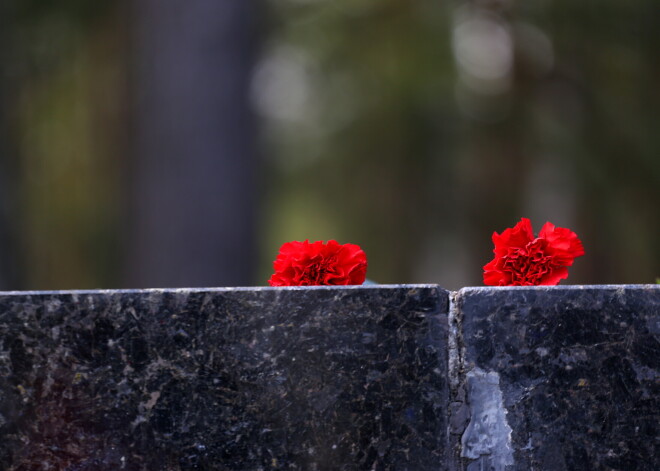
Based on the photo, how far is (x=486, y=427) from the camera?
1.95 meters

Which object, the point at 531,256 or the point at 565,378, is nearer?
the point at 565,378

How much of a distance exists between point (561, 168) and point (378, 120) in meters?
2.03

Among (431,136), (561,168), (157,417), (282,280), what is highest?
(431,136)

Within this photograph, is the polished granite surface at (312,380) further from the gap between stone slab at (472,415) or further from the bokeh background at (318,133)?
the bokeh background at (318,133)

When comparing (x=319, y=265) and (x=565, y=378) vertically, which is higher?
(x=319, y=265)

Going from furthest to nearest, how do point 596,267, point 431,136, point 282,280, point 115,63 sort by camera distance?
point 431,136 → point 596,267 → point 115,63 → point 282,280

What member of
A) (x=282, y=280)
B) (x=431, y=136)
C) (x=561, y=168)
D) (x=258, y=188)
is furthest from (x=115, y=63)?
(x=282, y=280)

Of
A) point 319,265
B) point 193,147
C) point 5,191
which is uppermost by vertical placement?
point 5,191

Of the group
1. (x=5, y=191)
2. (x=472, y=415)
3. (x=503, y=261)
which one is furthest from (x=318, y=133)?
(x=472, y=415)

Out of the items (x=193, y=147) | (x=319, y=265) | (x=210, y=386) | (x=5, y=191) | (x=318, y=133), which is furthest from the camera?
(x=318, y=133)

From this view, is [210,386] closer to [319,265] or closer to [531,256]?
[319,265]

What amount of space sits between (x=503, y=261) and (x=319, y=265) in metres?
0.44

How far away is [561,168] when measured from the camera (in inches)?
342

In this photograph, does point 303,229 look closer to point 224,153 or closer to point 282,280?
point 224,153
